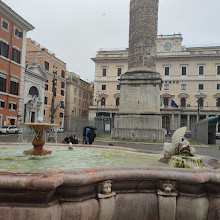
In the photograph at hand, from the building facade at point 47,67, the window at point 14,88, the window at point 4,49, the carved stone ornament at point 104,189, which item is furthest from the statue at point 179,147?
the building facade at point 47,67

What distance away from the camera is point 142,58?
54.6 feet

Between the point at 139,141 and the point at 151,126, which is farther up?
the point at 151,126

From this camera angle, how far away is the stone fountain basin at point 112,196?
2.40 metres

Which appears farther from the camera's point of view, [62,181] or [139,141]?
[139,141]

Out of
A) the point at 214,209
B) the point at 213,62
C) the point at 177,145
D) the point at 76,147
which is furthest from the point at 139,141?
the point at 213,62

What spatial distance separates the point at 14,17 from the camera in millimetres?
28438

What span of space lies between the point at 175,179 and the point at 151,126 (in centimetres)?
1353

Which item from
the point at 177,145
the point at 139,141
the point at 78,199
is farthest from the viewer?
the point at 139,141

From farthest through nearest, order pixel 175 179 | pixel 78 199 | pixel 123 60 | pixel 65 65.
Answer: pixel 123 60 → pixel 65 65 → pixel 175 179 → pixel 78 199

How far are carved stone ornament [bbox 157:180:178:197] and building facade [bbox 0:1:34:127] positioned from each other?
90.3 ft

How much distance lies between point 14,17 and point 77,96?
2765 cm

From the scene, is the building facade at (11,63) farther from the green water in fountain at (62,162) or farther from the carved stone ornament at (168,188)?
the carved stone ornament at (168,188)

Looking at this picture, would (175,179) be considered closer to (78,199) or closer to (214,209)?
(214,209)

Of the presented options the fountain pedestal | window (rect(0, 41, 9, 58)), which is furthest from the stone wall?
window (rect(0, 41, 9, 58))
